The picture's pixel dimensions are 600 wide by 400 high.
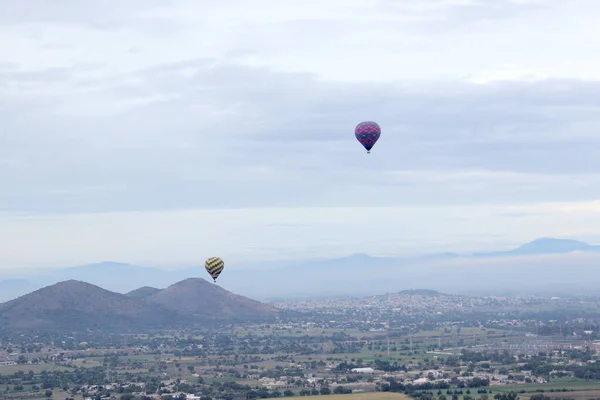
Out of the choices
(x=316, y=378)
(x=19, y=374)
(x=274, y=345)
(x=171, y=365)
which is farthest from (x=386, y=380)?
(x=274, y=345)

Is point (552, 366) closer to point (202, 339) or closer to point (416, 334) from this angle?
point (416, 334)

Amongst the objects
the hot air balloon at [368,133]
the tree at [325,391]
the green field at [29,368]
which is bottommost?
the tree at [325,391]

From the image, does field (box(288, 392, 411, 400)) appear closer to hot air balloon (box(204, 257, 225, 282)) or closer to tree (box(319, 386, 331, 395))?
tree (box(319, 386, 331, 395))

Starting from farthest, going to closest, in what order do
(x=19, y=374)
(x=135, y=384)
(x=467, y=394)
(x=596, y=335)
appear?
(x=596, y=335)
(x=19, y=374)
(x=135, y=384)
(x=467, y=394)

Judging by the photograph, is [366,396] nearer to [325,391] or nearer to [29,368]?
[325,391]

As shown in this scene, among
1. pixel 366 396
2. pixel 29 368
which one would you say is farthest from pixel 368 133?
pixel 29 368

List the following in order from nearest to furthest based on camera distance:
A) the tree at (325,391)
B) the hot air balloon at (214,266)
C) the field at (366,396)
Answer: the field at (366,396)
the tree at (325,391)
the hot air balloon at (214,266)

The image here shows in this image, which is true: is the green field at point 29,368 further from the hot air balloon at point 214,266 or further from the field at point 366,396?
the field at point 366,396

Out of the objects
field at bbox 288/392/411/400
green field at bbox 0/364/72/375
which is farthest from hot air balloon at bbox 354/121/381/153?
green field at bbox 0/364/72/375

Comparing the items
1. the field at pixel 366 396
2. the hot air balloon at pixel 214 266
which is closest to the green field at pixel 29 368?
the hot air balloon at pixel 214 266
